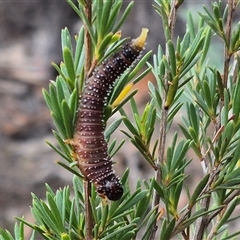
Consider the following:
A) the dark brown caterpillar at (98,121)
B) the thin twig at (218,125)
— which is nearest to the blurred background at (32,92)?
the thin twig at (218,125)

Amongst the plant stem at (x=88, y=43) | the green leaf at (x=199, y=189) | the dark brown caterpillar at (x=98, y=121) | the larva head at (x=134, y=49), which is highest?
the plant stem at (x=88, y=43)

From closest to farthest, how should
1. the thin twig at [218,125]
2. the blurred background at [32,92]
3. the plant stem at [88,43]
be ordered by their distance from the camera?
the plant stem at [88,43]
the thin twig at [218,125]
the blurred background at [32,92]

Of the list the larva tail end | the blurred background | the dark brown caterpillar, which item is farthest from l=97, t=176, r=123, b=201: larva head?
the blurred background

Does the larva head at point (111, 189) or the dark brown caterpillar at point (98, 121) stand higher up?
the dark brown caterpillar at point (98, 121)

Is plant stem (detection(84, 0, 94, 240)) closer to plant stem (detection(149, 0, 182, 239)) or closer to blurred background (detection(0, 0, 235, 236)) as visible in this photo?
plant stem (detection(149, 0, 182, 239))

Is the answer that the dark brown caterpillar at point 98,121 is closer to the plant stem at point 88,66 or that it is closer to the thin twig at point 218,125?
the plant stem at point 88,66

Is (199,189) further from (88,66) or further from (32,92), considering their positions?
(32,92)

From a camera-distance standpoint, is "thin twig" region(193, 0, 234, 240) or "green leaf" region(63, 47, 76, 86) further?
"thin twig" region(193, 0, 234, 240)
